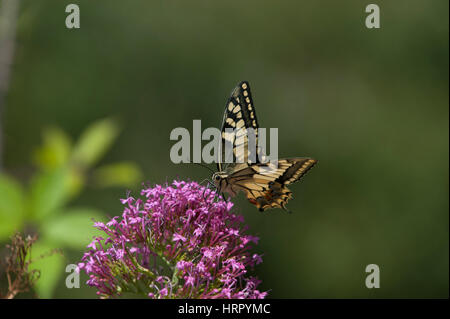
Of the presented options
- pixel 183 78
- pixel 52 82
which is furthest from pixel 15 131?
pixel 183 78

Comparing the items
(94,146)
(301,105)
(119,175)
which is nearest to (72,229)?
(119,175)

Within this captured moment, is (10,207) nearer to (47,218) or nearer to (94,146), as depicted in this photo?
(47,218)

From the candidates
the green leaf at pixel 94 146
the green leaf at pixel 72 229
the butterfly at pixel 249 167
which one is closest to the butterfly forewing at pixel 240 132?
the butterfly at pixel 249 167

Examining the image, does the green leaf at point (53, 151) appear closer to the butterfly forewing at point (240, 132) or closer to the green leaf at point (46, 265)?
A: the green leaf at point (46, 265)

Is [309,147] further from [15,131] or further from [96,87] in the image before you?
[15,131]

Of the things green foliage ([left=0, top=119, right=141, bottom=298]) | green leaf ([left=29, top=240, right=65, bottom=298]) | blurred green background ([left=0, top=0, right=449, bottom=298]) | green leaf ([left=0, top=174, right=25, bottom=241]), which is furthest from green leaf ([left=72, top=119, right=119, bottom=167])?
blurred green background ([left=0, top=0, right=449, bottom=298])

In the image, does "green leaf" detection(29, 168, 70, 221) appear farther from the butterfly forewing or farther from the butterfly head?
the butterfly forewing
